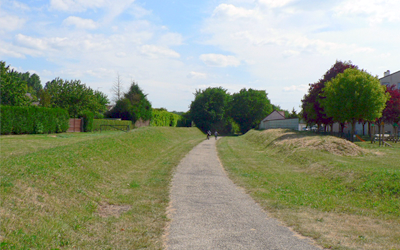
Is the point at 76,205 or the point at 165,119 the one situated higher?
the point at 165,119

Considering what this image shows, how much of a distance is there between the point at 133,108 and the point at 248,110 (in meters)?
32.5

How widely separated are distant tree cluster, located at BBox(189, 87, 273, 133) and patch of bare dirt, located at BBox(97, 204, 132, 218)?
6982cm

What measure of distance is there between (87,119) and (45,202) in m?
37.1

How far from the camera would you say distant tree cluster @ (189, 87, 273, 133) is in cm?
7881

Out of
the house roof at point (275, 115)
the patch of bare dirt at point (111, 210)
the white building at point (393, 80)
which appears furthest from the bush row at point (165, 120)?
the patch of bare dirt at point (111, 210)

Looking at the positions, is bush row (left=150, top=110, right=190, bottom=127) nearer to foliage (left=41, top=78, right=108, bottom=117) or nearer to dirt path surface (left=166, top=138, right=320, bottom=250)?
foliage (left=41, top=78, right=108, bottom=117)

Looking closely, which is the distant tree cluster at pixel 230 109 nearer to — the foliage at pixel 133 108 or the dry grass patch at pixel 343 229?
the foliage at pixel 133 108

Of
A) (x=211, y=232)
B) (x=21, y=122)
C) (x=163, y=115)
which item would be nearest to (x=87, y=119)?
(x=21, y=122)

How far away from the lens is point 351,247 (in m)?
5.26

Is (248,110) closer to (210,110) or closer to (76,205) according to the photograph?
(210,110)

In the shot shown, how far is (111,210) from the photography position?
817cm

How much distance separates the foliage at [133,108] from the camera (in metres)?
58.3

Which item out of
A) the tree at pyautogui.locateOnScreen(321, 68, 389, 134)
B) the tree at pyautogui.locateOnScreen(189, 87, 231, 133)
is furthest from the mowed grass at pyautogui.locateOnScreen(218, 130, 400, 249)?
the tree at pyautogui.locateOnScreen(189, 87, 231, 133)

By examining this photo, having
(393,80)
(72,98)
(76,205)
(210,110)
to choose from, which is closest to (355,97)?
(393,80)
